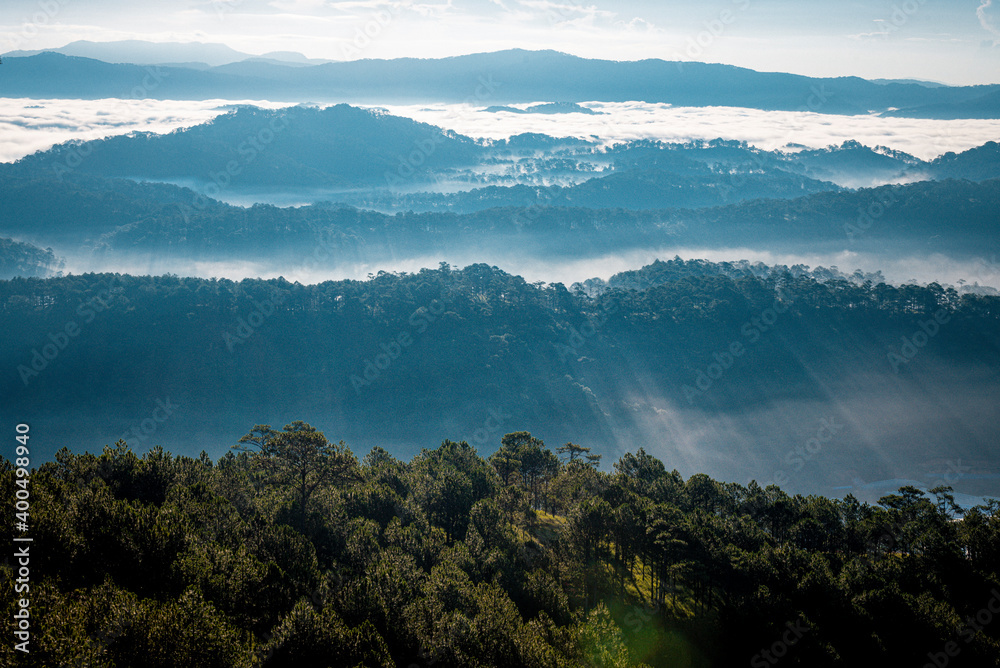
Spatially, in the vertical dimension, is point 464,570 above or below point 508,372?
above

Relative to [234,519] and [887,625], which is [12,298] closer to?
[234,519]

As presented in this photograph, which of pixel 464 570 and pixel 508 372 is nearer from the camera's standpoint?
pixel 464 570

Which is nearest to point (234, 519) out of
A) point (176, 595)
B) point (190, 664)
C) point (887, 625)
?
point (176, 595)

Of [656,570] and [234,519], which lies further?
[656,570]

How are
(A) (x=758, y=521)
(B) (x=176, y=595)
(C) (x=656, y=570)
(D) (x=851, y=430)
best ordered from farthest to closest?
(D) (x=851, y=430), (A) (x=758, y=521), (C) (x=656, y=570), (B) (x=176, y=595)

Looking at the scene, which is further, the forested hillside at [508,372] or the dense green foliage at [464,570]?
the forested hillside at [508,372]

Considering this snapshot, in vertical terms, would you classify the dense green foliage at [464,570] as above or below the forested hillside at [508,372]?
above

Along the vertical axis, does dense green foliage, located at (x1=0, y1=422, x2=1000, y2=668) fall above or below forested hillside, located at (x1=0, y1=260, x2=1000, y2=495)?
above

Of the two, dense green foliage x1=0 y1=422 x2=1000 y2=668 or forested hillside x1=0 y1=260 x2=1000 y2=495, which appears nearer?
dense green foliage x1=0 y1=422 x2=1000 y2=668
